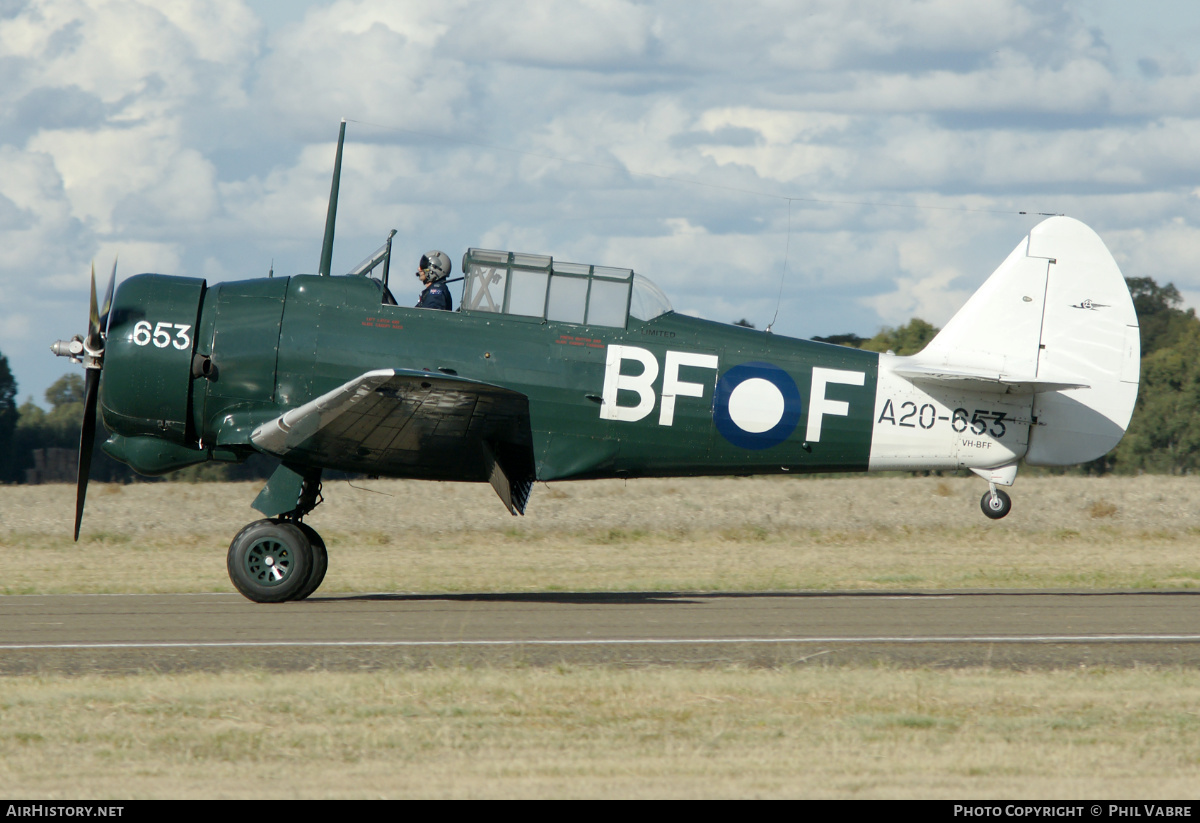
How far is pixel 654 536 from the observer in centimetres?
2309

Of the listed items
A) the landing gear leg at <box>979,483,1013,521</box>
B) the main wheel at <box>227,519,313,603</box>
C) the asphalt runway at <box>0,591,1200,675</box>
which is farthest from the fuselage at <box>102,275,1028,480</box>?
the asphalt runway at <box>0,591,1200,675</box>

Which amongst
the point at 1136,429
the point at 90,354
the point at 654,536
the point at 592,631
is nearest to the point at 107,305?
the point at 90,354

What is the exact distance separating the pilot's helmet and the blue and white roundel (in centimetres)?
309

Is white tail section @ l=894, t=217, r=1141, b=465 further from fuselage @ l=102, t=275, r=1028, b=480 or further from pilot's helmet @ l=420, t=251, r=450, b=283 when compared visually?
pilot's helmet @ l=420, t=251, r=450, b=283

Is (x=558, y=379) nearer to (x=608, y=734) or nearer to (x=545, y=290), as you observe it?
(x=545, y=290)

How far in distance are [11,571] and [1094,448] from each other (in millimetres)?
14336

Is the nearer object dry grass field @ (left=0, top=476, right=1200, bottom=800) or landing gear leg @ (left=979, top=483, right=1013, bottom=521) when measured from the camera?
dry grass field @ (left=0, top=476, right=1200, bottom=800)

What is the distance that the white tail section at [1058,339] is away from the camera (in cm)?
1336

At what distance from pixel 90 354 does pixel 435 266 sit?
11.7ft

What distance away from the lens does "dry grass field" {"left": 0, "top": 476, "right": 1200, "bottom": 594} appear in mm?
16094
